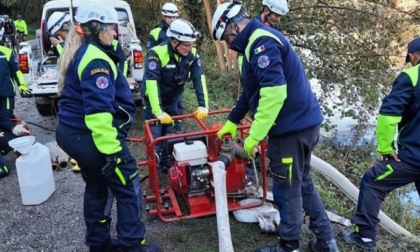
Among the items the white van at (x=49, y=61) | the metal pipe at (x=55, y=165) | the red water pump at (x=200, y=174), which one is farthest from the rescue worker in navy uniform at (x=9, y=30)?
the red water pump at (x=200, y=174)

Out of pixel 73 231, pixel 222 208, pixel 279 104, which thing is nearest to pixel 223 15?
pixel 279 104

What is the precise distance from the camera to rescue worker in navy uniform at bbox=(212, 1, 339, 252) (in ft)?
9.27

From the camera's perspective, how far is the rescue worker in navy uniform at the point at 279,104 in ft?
9.27

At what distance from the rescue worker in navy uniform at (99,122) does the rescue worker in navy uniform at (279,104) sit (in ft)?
2.65

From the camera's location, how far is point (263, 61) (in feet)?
9.23

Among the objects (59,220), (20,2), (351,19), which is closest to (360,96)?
(351,19)

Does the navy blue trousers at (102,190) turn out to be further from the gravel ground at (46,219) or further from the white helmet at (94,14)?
the white helmet at (94,14)

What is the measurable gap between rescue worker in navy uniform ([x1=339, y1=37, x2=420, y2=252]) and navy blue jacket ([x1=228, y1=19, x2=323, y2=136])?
76cm

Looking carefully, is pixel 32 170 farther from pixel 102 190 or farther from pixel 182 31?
pixel 182 31

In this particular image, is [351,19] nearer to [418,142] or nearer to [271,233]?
[418,142]

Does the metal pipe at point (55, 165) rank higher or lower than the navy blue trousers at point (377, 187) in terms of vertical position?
lower

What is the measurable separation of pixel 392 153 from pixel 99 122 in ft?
7.79

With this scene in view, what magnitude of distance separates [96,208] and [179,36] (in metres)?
1.89

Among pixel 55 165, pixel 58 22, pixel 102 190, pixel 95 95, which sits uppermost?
pixel 58 22
